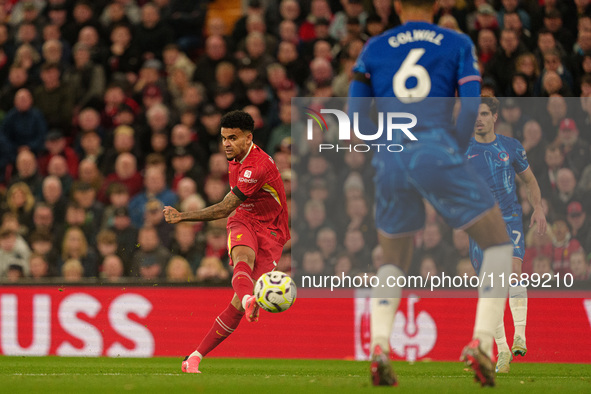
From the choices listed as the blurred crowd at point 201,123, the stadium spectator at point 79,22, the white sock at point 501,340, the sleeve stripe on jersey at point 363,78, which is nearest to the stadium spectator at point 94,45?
the blurred crowd at point 201,123

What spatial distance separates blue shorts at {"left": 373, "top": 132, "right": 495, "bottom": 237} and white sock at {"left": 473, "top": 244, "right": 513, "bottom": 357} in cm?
27

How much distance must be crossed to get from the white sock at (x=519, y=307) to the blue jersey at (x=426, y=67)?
304 cm

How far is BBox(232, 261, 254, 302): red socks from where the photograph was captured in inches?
298

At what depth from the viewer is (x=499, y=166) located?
838 cm

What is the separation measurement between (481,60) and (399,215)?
7053 mm

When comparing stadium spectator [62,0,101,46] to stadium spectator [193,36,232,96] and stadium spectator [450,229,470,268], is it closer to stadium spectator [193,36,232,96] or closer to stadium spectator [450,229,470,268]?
stadium spectator [193,36,232,96]

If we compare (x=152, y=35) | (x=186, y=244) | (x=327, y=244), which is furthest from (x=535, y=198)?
(x=152, y=35)

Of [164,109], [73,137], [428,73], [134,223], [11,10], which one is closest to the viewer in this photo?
[428,73]

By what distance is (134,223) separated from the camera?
12.4 m

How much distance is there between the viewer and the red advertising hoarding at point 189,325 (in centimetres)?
1080

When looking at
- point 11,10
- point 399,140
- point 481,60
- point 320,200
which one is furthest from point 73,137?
point 399,140

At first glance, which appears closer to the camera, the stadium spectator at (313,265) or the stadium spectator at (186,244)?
the stadium spectator at (313,265)

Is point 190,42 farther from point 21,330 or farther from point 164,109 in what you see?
point 21,330

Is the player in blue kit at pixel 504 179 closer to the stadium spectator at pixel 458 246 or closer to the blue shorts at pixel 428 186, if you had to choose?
the stadium spectator at pixel 458 246
